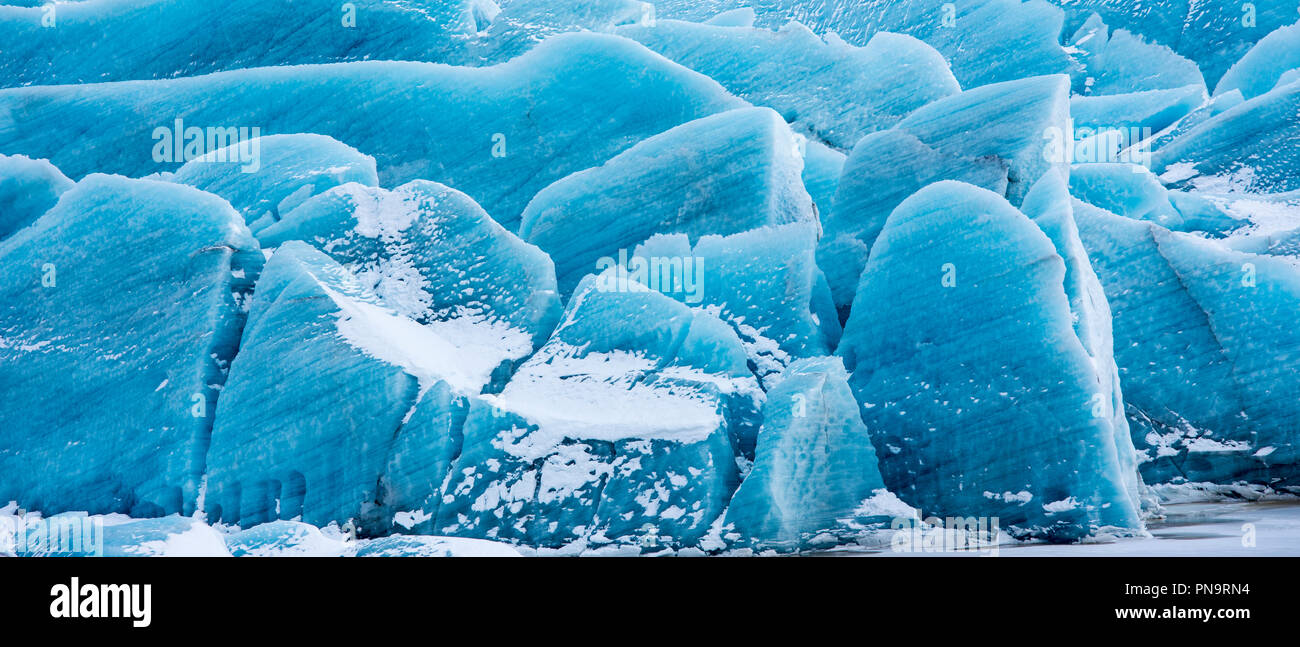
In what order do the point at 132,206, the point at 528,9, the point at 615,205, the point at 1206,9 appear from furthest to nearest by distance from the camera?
1. the point at 1206,9
2. the point at 528,9
3. the point at 615,205
4. the point at 132,206

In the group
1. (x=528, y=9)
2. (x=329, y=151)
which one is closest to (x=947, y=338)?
(x=329, y=151)

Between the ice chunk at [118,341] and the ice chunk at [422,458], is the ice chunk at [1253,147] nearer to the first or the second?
the ice chunk at [422,458]

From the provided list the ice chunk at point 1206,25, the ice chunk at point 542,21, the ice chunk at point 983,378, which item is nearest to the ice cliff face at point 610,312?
the ice chunk at point 983,378

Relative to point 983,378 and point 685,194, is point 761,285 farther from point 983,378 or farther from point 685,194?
point 983,378

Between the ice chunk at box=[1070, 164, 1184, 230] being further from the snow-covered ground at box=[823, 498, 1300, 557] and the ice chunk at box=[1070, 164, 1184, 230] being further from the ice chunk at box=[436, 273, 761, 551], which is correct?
the ice chunk at box=[436, 273, 761, 551]

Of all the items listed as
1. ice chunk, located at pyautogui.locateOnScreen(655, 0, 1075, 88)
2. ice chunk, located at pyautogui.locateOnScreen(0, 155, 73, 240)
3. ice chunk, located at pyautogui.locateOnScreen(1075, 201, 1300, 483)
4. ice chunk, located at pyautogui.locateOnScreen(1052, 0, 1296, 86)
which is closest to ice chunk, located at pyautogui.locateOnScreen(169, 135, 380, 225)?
ice chunk, located at pyautogui.locateOnScreen(0, 155, 73, 240)
